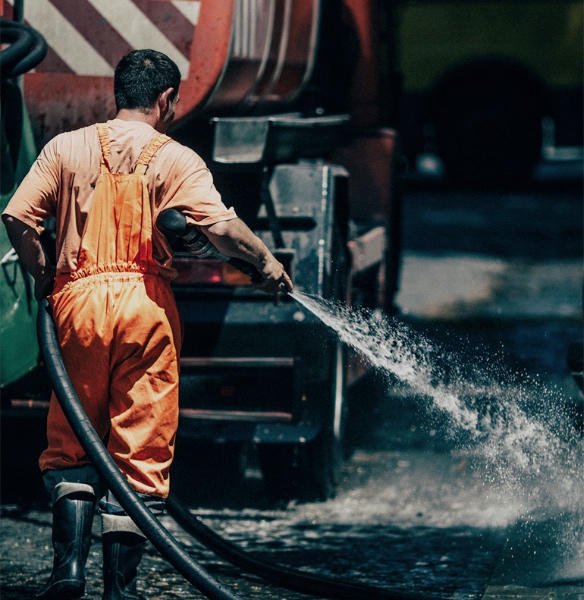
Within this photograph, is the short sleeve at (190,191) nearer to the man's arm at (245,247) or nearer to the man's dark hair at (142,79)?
the man's arm at (245,247)

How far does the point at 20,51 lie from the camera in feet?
14.5

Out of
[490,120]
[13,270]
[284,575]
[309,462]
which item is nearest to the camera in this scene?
[284,575]

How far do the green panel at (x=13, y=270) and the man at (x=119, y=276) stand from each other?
848mm

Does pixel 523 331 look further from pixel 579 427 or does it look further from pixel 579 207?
pixel 579 207

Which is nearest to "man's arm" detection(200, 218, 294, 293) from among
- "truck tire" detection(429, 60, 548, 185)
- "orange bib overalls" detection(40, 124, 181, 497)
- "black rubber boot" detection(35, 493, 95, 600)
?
"orange bib overalls" detection(40, 124, 181, 497)

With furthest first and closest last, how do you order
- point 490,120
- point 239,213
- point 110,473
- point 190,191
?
point 490,120, point 239,213, point 190,191, point 110,473

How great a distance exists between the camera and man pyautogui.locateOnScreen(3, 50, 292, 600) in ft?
12.2

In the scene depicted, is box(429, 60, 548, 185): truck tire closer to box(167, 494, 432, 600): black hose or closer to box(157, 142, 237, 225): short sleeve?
box(167, 494, 432, 600): black hose

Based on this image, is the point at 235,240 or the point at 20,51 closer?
the point at 235,240

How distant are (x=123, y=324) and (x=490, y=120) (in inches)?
457

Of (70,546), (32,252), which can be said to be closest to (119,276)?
(32,252)

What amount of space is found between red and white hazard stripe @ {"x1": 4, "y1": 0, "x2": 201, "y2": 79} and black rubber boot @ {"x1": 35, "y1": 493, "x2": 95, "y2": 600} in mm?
1620

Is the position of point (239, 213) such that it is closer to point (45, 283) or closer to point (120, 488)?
point (45, 283)

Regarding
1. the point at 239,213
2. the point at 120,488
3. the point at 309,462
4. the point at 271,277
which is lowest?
the point at 309,462
